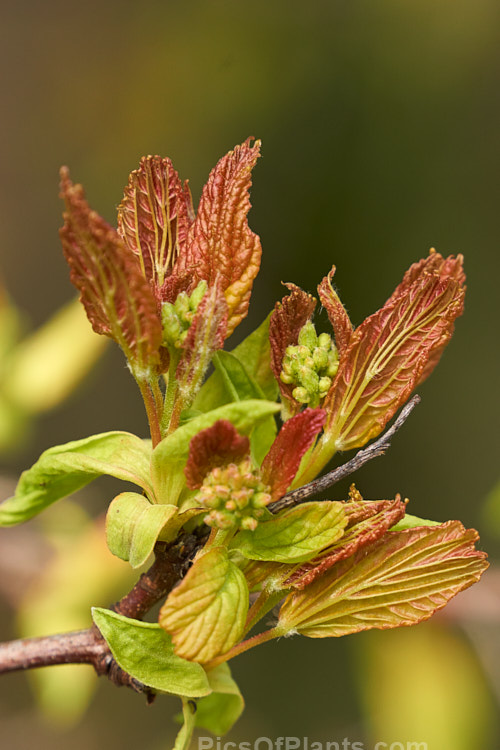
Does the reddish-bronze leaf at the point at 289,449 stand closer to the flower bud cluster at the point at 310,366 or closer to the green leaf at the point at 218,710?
the flower bud cluster at the point at 310,366

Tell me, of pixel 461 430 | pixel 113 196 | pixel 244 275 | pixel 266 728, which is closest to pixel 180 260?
pixel 244 275

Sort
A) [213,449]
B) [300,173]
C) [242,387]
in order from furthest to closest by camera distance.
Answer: [300,173] → [242,387] → [213,449]

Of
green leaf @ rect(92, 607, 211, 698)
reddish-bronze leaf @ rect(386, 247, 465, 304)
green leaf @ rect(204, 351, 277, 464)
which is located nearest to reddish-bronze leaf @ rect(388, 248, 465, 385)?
reddish-bronze leaf @ rect(386, 247, 465, 304)

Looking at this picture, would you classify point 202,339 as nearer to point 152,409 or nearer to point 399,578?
point 152,409

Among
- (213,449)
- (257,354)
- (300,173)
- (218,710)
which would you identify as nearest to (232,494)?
(213,449)

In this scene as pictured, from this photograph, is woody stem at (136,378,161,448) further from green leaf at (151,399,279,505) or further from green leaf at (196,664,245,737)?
green leaf at (196,664,245,737)

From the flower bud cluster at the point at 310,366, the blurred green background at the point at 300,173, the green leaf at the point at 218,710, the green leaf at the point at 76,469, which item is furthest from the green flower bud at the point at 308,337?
the blurred green background at the point at 300,173
